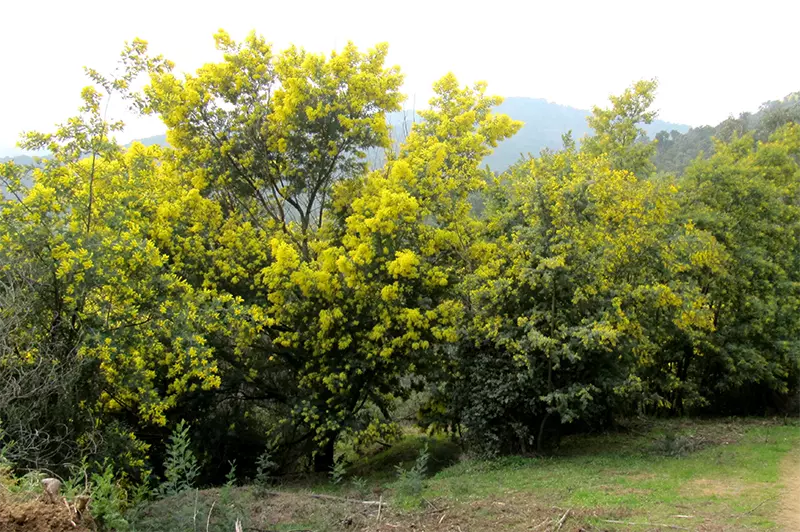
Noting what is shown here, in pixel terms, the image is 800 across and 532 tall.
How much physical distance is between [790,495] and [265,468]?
9382mm

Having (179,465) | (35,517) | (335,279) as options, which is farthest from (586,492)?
(35,517)

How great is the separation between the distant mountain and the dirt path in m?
33.8

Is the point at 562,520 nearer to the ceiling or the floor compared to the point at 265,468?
nearer to the ceiling

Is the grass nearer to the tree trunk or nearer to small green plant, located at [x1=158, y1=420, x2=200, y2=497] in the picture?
small green plant, located at [x1=158, y1=420, x2=200, y2=497]

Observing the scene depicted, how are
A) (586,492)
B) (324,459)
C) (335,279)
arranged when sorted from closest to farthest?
(586,492) < (335,279) < (324,459)

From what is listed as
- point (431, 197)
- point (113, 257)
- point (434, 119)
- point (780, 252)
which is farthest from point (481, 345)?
point (780, 252)

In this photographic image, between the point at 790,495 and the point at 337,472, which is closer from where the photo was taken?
the point at 790,495

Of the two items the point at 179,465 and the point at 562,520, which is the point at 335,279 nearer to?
the point at 179,465

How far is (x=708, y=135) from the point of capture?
55719mm

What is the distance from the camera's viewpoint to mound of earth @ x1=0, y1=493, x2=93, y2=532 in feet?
12.9

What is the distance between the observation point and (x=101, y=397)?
786 centimetres

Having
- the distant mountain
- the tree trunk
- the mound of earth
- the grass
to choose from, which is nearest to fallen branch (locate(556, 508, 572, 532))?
the grass

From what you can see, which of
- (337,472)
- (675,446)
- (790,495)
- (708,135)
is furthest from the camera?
(708,135)

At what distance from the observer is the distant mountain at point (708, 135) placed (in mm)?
37469
